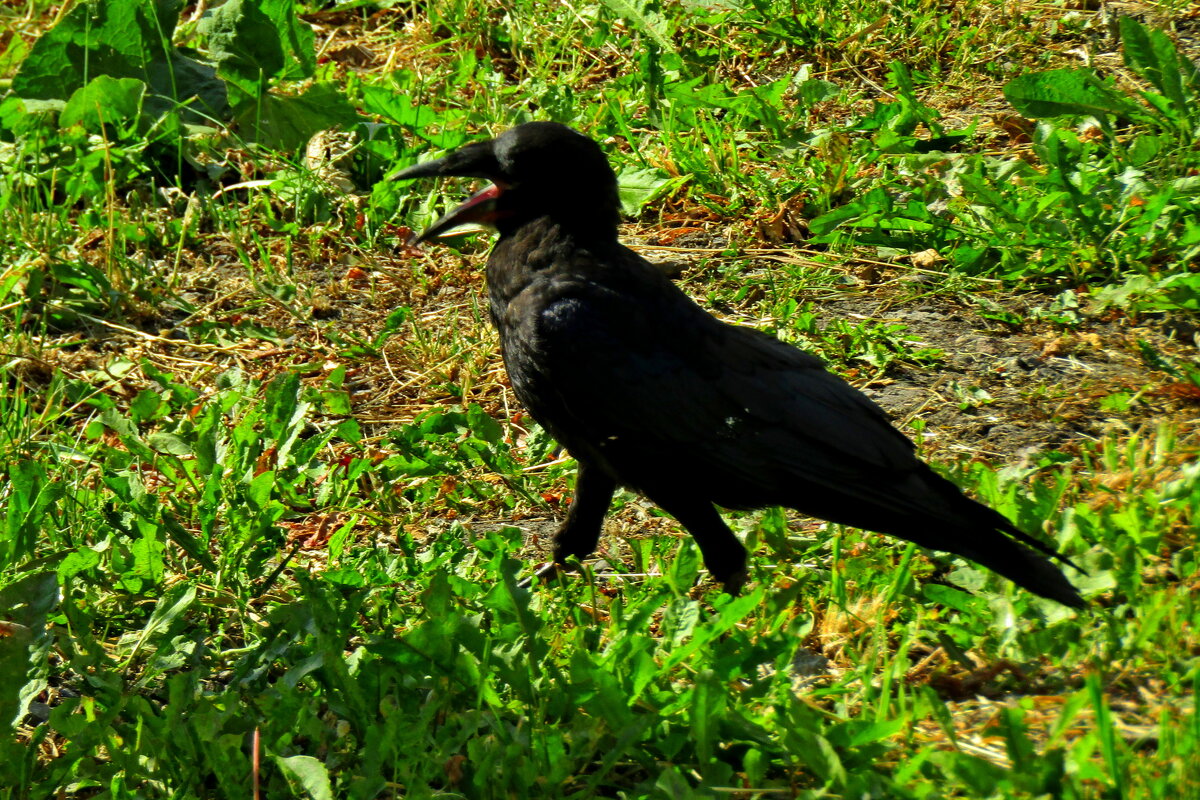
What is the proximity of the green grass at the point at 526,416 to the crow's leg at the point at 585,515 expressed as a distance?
12 cm

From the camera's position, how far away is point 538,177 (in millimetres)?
3777

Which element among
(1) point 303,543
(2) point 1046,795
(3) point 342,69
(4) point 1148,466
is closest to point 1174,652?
(2) point 1046,795

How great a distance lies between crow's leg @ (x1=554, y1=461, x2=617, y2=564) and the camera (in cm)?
370

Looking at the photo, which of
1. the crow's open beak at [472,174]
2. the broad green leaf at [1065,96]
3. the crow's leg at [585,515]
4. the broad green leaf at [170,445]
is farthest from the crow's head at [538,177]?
the broad green leaf at [1065,96]

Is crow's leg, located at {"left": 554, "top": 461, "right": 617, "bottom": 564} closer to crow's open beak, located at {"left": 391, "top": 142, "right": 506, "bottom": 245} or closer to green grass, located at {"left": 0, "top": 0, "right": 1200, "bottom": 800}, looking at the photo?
green grass, located at {"left": 0, "top": 0, "right": 1200, "bottom": 800}

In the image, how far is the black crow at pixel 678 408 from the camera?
338 centimetres

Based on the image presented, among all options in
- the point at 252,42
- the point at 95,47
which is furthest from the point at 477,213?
the point at 95,47

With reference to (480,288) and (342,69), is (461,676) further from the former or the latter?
(342,69)

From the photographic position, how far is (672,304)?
368 cm

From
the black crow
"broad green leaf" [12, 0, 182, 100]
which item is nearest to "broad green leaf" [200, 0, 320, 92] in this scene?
"broad green leaf" [12, 0, 182, 100]

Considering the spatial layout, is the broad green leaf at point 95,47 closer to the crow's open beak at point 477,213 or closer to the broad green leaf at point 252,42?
the broad green leaf at point 252,42

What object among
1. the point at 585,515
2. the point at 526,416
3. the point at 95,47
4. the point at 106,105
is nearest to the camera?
the point at 585,515

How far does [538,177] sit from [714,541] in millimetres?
1160

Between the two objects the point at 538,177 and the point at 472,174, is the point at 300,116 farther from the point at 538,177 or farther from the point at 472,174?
the point at 538,177
